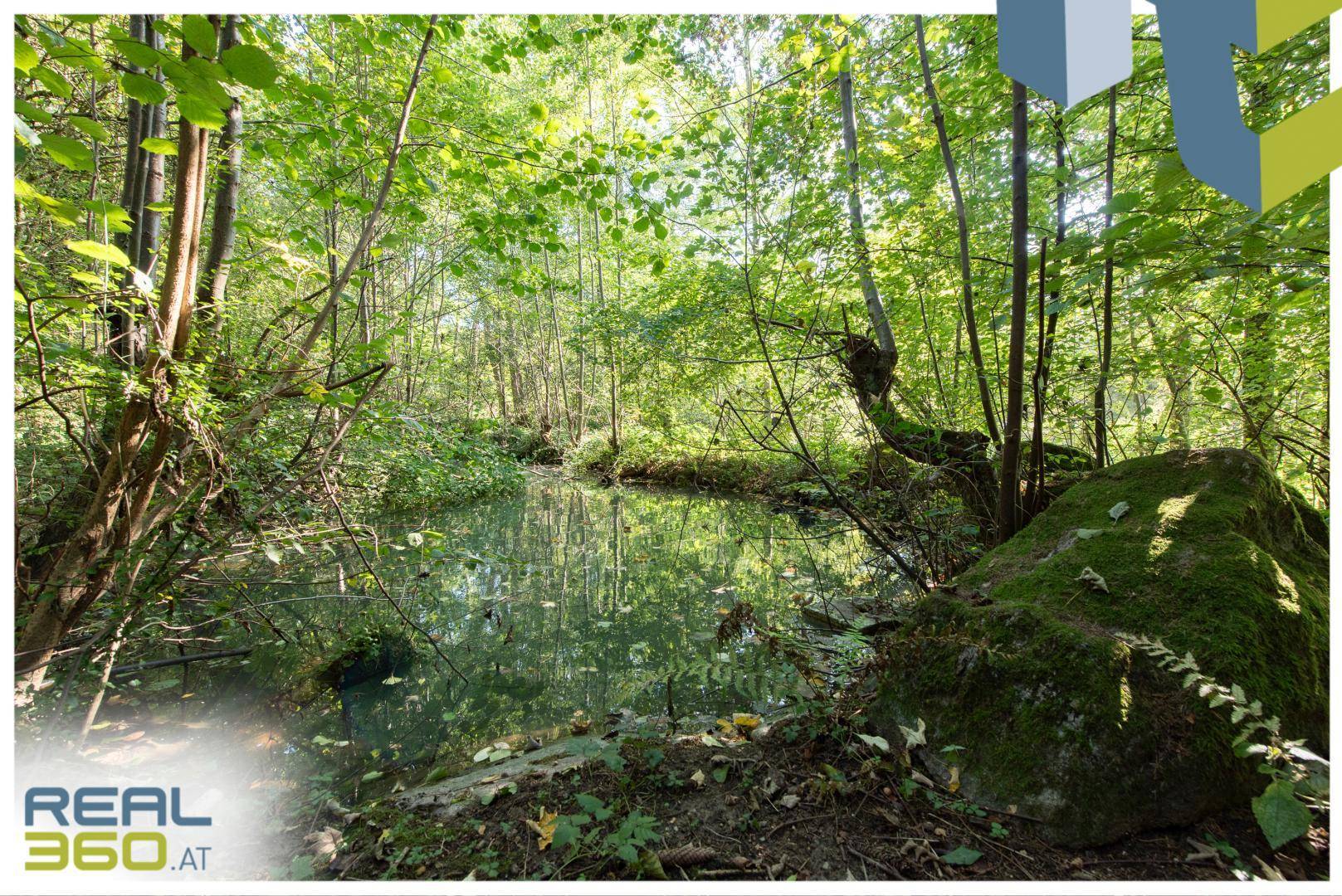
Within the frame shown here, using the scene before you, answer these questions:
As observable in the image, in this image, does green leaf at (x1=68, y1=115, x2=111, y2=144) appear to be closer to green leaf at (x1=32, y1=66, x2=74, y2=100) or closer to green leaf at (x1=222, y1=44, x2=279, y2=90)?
green leaf at (x1=32, y1=66, x2=74, y2=100)

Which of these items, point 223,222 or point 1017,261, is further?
point 223,222

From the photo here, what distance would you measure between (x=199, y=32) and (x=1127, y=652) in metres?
3.11

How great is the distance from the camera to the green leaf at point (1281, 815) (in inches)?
47.2

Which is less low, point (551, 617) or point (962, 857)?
point (962, 857)

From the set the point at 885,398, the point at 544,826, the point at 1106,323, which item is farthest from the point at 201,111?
the point at 885,398

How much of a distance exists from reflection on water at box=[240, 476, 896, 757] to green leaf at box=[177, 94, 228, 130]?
1803 mm

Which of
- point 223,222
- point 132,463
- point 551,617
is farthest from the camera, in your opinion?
point 551,617

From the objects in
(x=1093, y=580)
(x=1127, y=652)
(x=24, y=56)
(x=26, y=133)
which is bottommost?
(x=1127, y=652)

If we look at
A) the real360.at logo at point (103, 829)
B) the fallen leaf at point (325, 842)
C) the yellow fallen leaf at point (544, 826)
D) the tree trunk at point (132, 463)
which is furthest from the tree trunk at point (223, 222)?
the yellow fallen leaf at point (544, 826)

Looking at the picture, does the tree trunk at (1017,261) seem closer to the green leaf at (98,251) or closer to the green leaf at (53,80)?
the green leaf at (53,80)

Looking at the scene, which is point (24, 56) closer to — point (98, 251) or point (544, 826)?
point (98, 251)

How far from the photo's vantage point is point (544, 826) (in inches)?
64.1

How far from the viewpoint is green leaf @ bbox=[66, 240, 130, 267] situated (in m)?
1.26

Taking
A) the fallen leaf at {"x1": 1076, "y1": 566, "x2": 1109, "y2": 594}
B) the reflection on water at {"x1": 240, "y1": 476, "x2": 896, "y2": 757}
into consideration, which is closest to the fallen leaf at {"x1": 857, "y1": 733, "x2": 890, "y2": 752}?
the reflection on water at {"x1": 240, "y1": 476, "x2": 896, "y2": 757}
